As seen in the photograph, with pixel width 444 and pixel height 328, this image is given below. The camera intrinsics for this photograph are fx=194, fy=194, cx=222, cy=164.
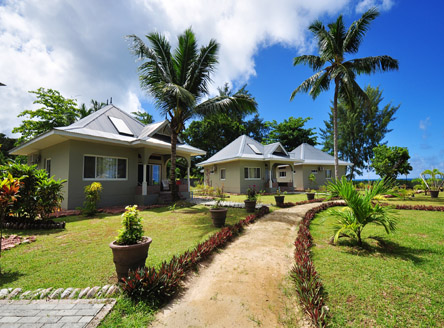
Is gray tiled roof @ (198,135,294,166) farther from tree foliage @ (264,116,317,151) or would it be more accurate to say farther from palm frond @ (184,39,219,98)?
tree foliage @ (264,116,317,151)

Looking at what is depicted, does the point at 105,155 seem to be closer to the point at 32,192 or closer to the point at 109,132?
the point at 109,132

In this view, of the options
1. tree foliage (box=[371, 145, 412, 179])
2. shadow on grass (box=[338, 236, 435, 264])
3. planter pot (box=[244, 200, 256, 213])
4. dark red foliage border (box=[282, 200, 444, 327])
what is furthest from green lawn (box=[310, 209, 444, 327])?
tree foliage (box=[371, 145, 412, 179])

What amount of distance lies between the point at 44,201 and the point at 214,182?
17.4m

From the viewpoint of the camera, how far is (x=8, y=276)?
3.41m

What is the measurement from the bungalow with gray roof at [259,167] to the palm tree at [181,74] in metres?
7.93

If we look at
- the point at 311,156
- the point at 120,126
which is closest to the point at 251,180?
the point at 311,156

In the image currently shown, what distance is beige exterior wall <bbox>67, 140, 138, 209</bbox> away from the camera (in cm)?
992

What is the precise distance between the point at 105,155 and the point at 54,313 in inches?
399

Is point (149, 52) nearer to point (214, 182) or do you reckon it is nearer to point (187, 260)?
point (187, 260)

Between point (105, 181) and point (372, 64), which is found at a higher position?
point (372, 64)

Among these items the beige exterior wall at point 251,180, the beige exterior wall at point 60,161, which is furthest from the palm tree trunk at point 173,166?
the beige exterior wall at point 251,180

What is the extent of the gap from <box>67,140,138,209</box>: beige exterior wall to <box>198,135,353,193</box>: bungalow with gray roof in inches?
373

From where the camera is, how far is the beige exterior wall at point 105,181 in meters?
9.92

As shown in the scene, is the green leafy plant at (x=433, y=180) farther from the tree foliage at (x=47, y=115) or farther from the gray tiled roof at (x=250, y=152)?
the tree foliage at (x=47, y=115)
